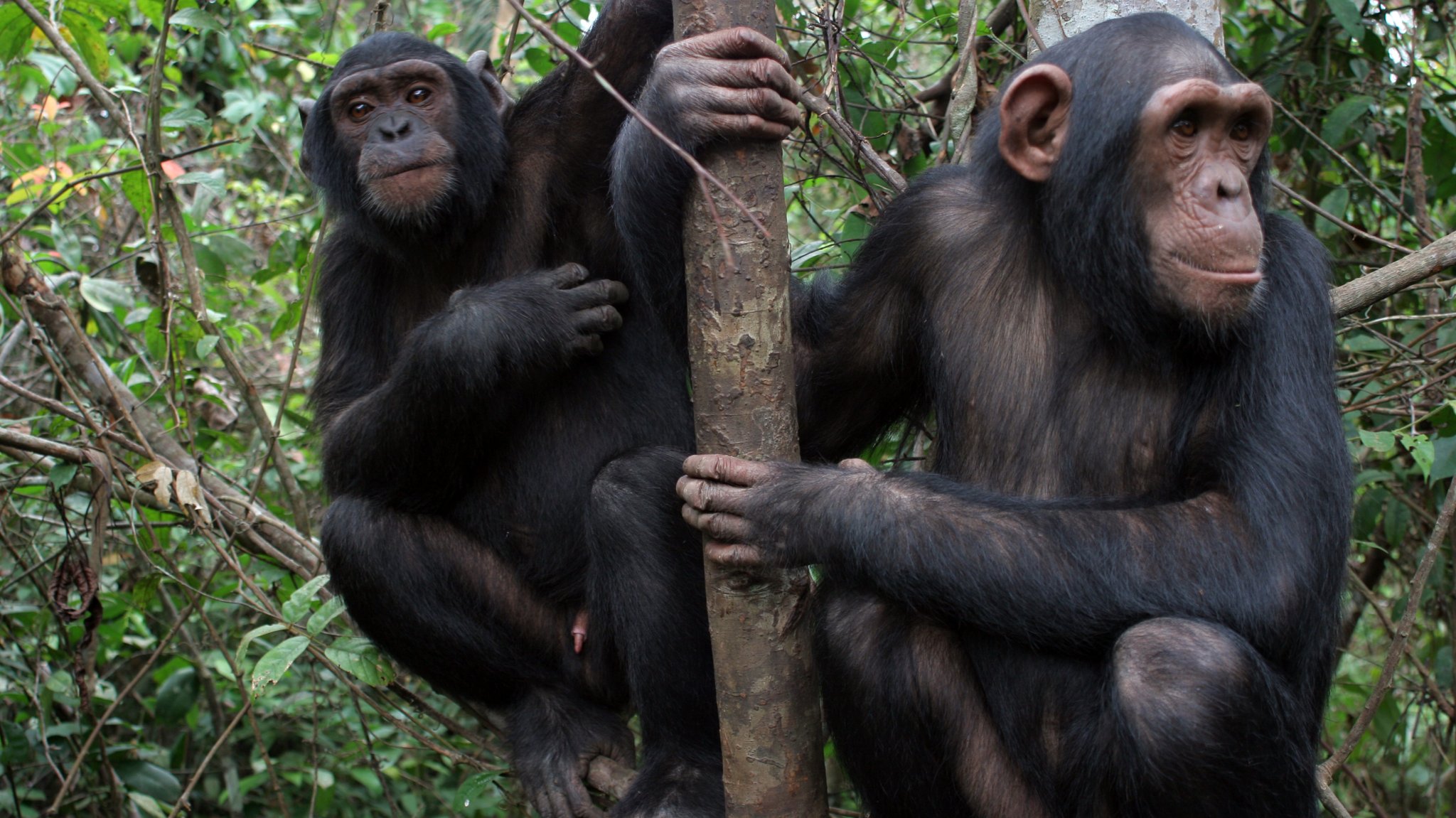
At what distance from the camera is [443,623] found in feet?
14.3

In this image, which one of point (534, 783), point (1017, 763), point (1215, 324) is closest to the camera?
point (1215, 324)

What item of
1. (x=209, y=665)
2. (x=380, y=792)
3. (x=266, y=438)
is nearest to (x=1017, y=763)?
(x=266, y=438)

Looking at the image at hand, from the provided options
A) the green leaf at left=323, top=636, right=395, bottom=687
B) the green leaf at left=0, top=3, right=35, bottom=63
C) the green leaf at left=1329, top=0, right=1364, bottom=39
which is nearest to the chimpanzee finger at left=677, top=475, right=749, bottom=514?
the green leaf at left=323, top=636, right=395, bottom=687

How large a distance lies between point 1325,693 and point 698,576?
5.70 ft

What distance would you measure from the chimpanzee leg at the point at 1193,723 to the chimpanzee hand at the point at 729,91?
57.5 inches

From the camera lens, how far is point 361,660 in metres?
4.23

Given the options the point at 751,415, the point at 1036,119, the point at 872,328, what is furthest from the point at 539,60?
the point at 751,415

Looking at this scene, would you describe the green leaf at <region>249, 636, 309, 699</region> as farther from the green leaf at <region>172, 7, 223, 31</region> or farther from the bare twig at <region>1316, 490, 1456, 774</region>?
the bare twig at <region>1316, 490, 1456, 774</region>

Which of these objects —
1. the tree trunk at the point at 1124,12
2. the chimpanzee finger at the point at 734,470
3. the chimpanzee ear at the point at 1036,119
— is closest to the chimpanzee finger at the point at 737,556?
the chimpanzee finger at the point at 734,470

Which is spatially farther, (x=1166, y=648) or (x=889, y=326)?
(x=889, y=326)

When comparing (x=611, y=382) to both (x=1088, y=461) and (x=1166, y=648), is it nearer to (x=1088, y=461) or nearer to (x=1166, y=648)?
(x=1088, y=461)

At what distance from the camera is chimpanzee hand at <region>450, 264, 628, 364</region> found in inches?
160

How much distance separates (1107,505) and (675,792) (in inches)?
57.8

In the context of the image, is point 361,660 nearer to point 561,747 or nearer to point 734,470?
point 561,747
